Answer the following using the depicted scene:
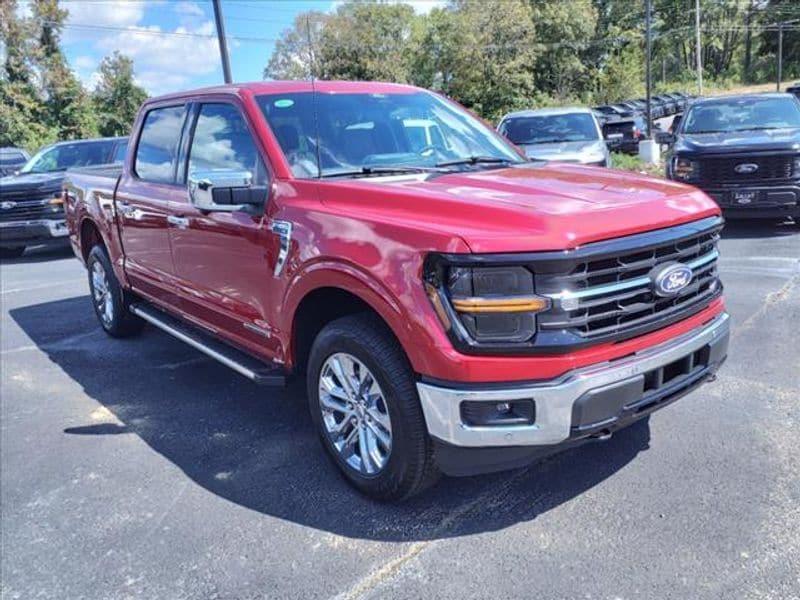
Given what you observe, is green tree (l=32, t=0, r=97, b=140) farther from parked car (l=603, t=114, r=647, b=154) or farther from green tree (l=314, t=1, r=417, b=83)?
parked car (l=603, t=114, r=647, b=154)

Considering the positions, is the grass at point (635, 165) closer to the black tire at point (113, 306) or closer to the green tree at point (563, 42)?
the black tire at point (113, 306)

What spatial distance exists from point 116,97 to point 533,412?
145 ft

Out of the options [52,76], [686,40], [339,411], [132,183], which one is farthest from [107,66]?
[686,40]

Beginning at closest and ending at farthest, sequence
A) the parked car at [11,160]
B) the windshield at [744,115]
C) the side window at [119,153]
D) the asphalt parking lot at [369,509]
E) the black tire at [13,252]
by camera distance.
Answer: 1. the asphalt parking lot at [369,509]
2. the windshield at [744,115]
3. the side window at [119,153]
4. the black tire at [13,252]
5. the parked car at [11,160]

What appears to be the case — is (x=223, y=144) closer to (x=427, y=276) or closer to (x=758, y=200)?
(x=427, y=276)

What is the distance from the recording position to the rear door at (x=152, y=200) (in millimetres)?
4648

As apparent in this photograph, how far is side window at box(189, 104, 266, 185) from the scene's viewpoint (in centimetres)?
375

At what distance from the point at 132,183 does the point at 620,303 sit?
13.1ft

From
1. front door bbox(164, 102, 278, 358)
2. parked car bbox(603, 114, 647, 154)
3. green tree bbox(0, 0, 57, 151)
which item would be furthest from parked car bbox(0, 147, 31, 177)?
green tree bbox(0, 0, 57, 151)

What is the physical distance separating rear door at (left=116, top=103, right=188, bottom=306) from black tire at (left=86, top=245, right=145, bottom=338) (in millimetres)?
544

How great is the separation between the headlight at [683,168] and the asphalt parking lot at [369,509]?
4.44m

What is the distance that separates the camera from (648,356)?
9.17ft

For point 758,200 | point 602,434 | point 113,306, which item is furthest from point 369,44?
point 602,434

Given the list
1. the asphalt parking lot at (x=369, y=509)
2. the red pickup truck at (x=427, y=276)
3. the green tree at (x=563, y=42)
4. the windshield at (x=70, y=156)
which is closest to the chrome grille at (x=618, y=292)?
the red pickup truck at (x=427, y=276)
